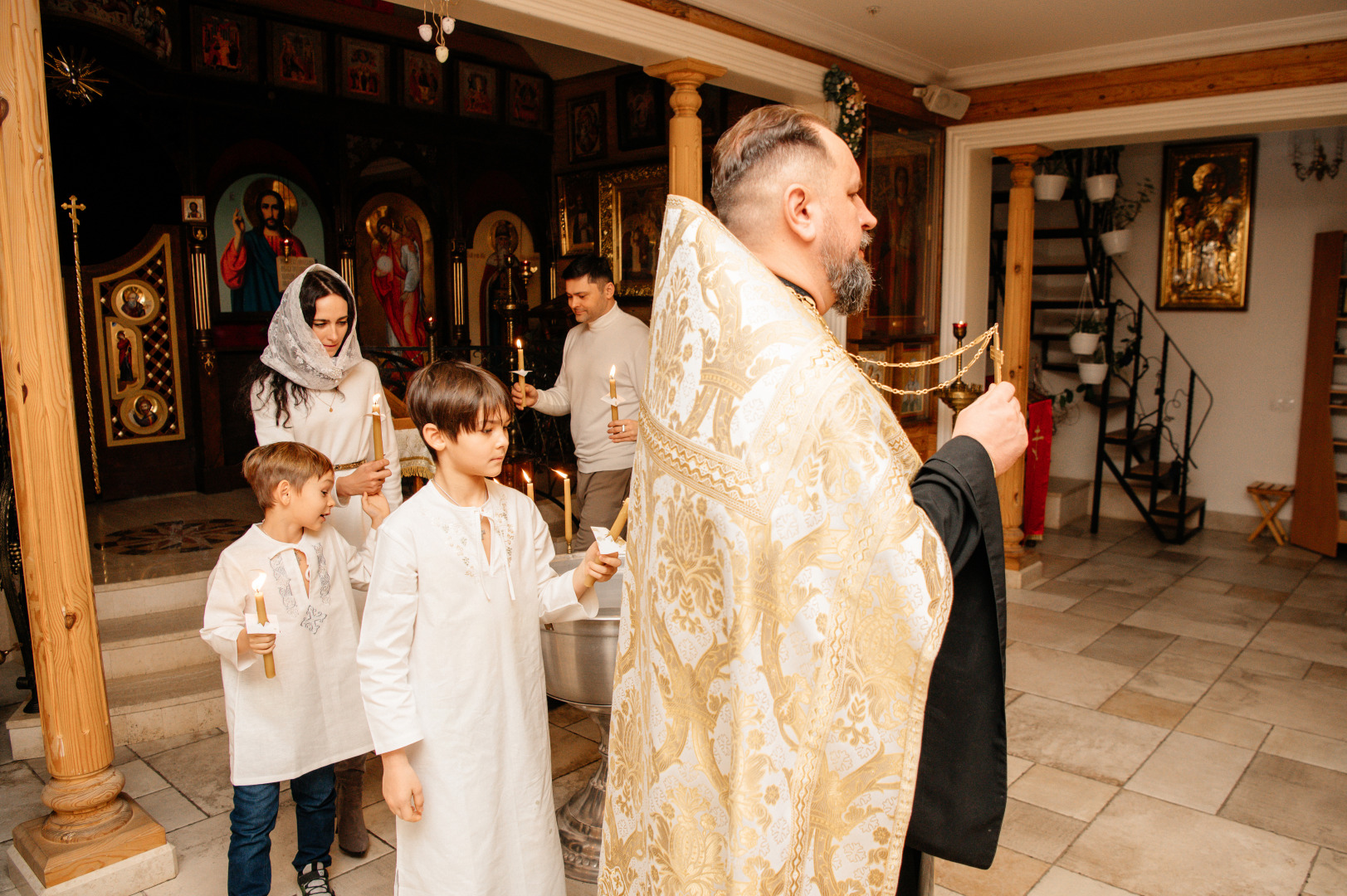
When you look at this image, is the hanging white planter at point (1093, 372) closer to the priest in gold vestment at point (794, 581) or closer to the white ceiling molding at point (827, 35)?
the white ceiling molding at point (827, 35)

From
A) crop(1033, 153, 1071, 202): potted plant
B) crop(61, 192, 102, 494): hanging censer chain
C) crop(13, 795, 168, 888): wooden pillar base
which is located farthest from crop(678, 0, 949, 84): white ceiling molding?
crop(61, 192, 102, 494): hanging censer chain

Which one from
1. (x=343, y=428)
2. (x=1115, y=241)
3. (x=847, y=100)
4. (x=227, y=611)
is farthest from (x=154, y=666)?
(x=1115, y=241)

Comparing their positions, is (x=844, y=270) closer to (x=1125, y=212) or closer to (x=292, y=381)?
(x=292, y=381)

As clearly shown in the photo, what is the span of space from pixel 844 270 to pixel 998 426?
0.34 m

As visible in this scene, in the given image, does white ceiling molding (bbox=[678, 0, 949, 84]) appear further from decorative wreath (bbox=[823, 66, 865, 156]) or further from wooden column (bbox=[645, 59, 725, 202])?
wooden column (bbox=[645, 59, 725, 202])

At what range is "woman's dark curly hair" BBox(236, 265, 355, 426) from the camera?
292cm

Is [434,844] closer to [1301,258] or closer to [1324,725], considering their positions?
[1324,725]

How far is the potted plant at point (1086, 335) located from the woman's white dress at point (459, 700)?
6949 millimetres

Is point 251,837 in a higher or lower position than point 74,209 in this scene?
lower

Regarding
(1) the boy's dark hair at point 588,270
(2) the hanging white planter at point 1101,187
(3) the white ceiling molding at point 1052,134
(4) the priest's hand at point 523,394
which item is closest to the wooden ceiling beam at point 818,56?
(3) the white ceiling molding at point 1052,134

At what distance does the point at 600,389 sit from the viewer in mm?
4469

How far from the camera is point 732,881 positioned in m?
1.22

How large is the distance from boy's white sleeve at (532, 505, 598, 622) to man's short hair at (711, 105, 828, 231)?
103 centimetres

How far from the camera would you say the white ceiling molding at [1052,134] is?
16.9 ft
